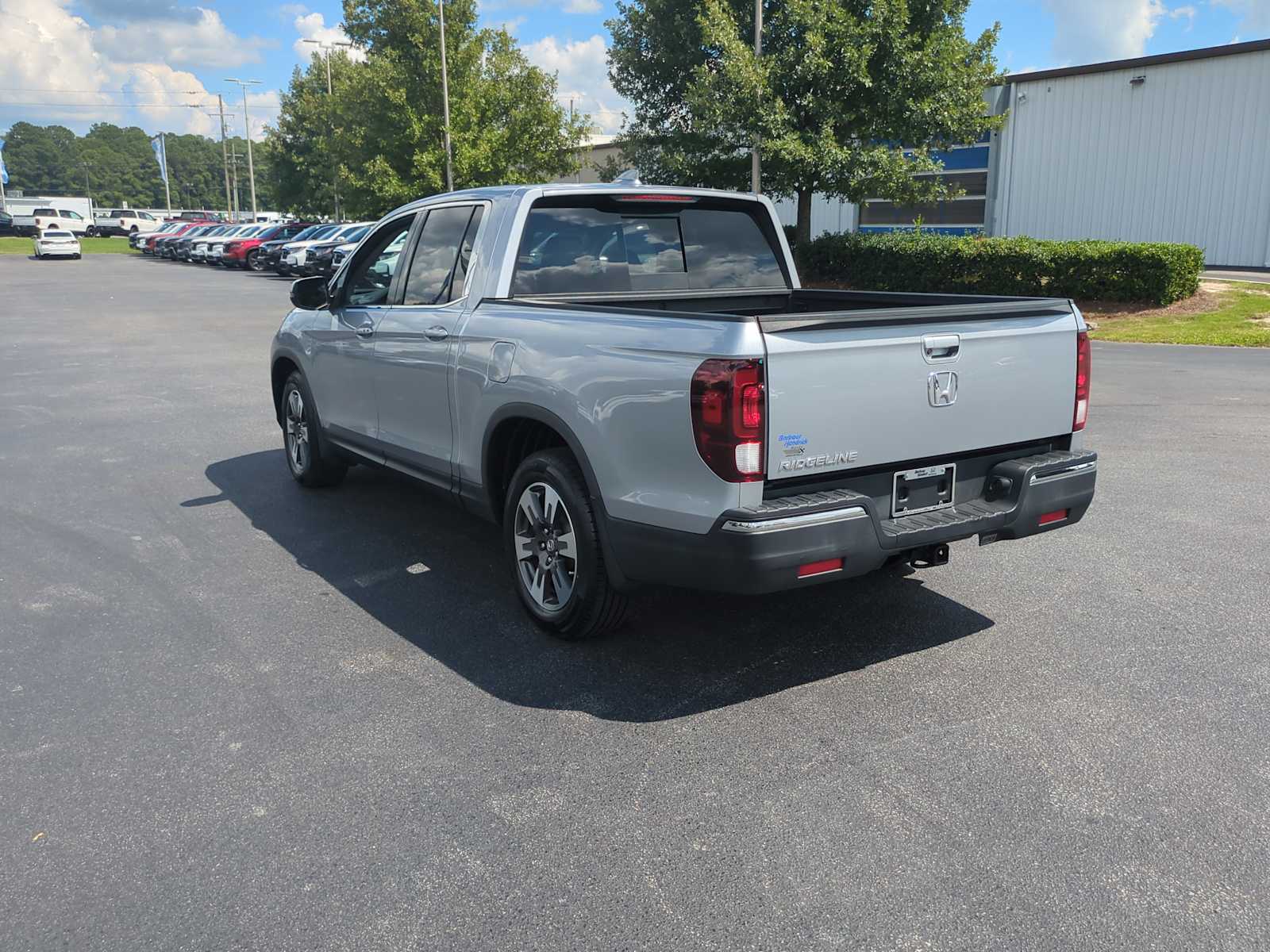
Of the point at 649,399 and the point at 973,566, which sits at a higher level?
the point at 649,399

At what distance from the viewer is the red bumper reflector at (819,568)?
375 cm

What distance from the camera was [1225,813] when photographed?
3.22 m

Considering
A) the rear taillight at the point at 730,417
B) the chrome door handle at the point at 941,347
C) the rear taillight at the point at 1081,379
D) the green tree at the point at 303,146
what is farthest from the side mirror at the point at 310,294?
the green tree at the point at 303,146

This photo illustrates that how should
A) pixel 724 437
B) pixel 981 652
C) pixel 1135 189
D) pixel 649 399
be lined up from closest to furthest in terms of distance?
1. pixel 724 437
2. pixel 649 399
3. pixel 981 652
4. pixel 1135 189

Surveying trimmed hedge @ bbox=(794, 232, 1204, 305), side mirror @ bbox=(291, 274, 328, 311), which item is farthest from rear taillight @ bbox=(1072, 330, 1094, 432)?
trimmed hedge @ bbox=(794, 232, 1204, 305)

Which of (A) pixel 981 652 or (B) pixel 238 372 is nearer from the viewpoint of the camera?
(A) pixel 981 652

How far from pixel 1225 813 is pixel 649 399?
227 centimetres

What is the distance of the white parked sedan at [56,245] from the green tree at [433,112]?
55.5ft

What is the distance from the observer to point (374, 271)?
661 cm

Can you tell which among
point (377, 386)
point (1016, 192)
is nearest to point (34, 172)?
point (1016, 192)

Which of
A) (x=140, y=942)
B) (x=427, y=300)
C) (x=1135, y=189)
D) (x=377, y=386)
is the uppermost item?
(x=1135, y=189)

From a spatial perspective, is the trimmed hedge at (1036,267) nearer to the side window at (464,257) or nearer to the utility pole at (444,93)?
the utility pole at (444,93)

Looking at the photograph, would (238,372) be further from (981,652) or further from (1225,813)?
(1225,813)

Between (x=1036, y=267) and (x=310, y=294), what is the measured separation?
17.2 metres
